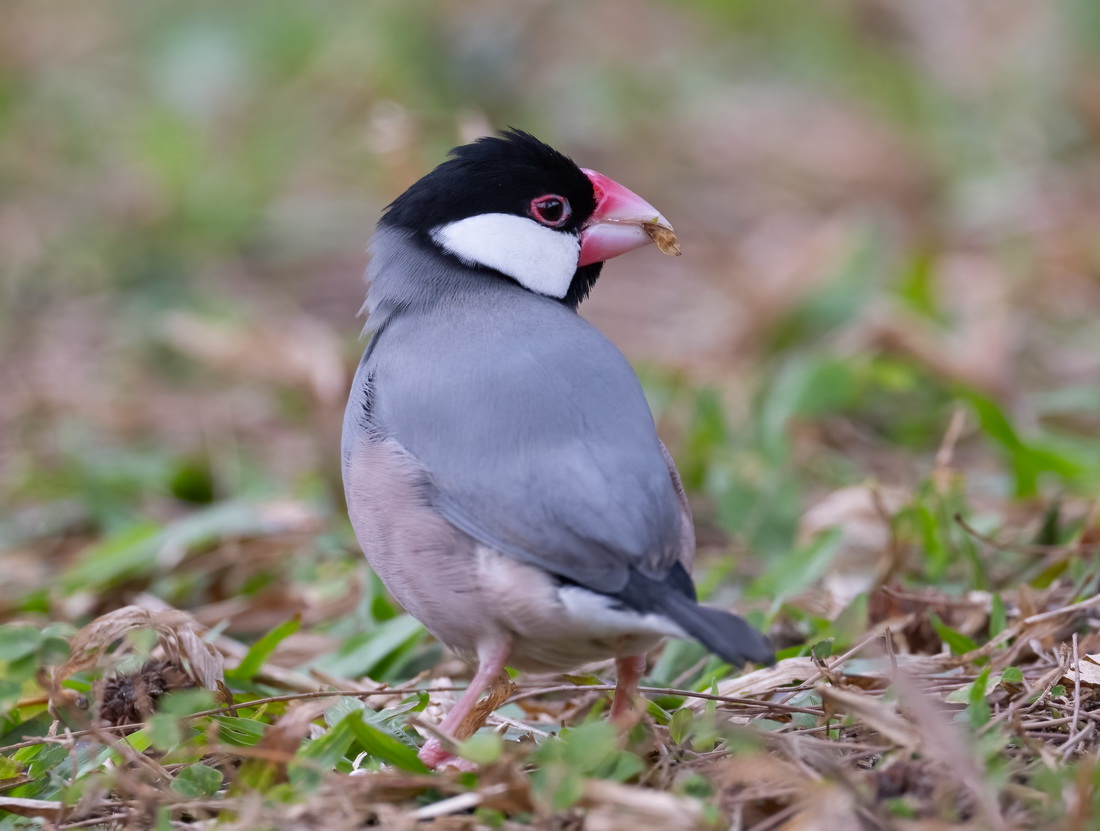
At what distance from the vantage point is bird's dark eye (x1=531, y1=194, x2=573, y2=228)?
342cm

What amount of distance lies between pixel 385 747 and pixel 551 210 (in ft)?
4.76

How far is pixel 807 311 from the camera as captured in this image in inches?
256

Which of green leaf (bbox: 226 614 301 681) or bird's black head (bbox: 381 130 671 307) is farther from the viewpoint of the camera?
green leaf (bbox: 226 614 301 681)

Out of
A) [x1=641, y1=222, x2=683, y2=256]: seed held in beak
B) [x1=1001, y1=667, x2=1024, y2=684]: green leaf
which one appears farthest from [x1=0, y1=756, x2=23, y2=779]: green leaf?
[x1=1001, y1=667, x2=1024, y2=684]: green leaf

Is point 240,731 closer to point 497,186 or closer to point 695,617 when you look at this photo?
point 695,617

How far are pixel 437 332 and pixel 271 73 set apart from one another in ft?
24.5

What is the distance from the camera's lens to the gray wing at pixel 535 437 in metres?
2.68

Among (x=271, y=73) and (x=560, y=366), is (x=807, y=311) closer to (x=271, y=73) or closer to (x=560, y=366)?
(x=560, y=366)

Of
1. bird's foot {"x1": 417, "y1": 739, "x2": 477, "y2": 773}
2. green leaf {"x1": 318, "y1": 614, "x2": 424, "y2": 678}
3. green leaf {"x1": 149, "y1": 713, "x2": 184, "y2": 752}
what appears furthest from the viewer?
green leaf {"x1": 318, "y1": 614, "x2": 424, "y2": 678}

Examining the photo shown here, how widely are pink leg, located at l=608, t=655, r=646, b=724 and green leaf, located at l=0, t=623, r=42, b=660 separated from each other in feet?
4.22

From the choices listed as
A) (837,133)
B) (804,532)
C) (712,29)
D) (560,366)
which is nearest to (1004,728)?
(560,366)

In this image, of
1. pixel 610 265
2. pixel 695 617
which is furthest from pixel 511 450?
pixel 610 265

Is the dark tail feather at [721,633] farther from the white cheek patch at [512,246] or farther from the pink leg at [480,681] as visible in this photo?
the white cheek patch at [512,246]

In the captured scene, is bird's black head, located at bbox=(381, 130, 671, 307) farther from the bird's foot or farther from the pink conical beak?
the bird's foot
